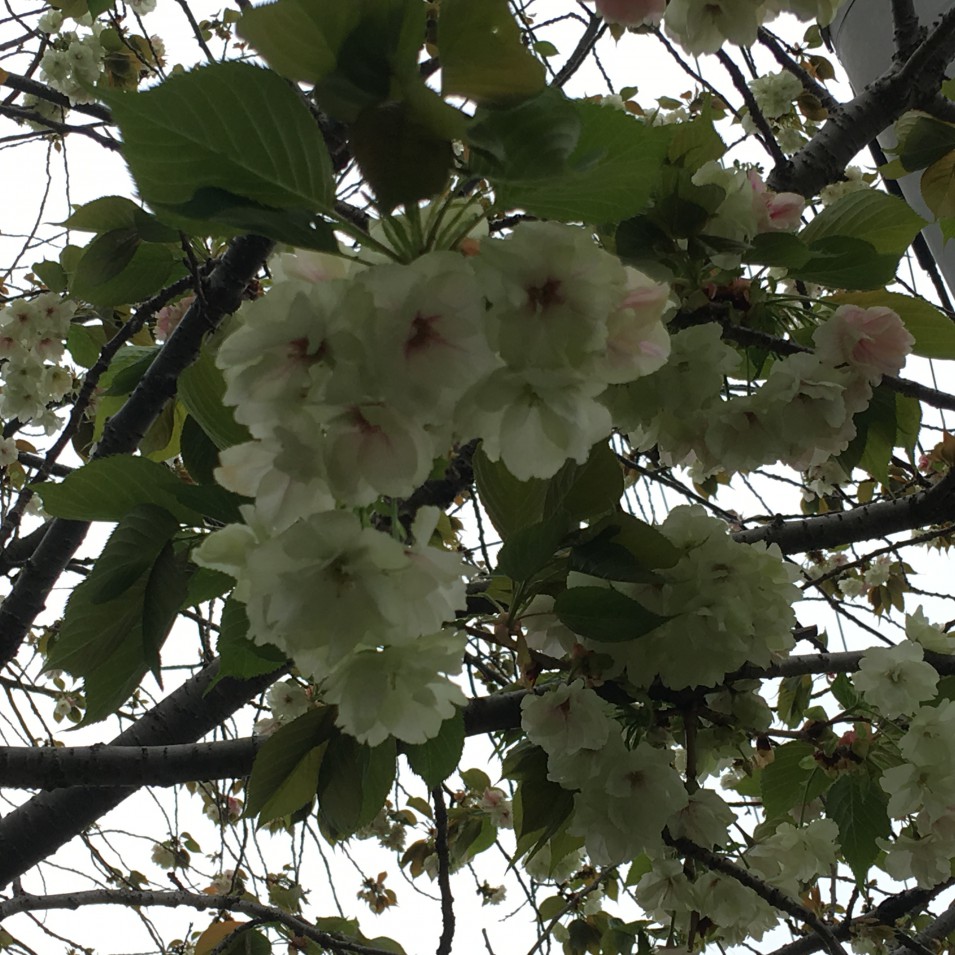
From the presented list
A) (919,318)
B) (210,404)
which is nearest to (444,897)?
(210,404)

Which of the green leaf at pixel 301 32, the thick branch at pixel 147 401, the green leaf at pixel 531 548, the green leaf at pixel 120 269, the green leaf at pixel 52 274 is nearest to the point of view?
the green leaf at pixel 301 32

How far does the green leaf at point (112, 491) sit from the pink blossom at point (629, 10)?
556 millimetres

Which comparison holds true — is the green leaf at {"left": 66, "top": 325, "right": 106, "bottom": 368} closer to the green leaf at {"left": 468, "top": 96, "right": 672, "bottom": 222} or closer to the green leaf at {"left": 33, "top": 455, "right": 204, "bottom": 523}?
the green leaf at {"left": 33, "top": 455, "right": 204, "bottom": 523}

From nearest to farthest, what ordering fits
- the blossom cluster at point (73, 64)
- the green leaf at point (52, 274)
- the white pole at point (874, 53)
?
the green leaf at point (52, 274)
the white pole at point (874, 53)
the blossom cluster at point (73, 64)

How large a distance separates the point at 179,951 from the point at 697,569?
264cm

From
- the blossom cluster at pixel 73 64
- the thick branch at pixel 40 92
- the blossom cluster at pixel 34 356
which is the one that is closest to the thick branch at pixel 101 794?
the blossom cluster at pixel 34 356

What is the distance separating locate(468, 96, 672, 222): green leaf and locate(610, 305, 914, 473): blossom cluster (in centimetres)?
18

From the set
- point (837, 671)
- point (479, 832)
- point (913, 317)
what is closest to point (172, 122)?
point (913, 317)

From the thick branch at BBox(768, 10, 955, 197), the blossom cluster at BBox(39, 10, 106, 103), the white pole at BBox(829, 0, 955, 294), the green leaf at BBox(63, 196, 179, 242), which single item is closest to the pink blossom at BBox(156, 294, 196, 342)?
the green leaf at BBox(63, 196, 179, 242)

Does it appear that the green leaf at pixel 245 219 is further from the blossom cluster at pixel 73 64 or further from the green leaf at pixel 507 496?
the blossom cluster at pixel 73 64

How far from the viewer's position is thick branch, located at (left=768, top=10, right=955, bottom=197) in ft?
3.54

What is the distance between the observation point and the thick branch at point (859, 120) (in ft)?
3.54

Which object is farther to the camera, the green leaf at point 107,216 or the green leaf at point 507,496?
the green leaf at point 107,216

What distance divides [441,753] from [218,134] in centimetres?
56
